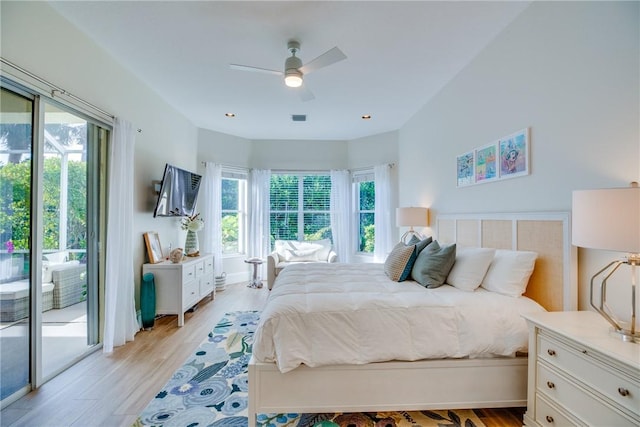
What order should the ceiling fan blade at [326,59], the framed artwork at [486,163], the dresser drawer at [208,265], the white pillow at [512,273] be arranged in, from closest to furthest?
the white pillow at [512,273] < the ceiling fan blade at [326,59] < the framed artwork at [486,163] < the dresser drawer at [208,265]

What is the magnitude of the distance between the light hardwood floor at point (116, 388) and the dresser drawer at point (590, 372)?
0.60m

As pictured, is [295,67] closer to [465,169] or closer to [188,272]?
→ [465,169]

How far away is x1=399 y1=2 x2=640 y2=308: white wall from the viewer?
1550 millimetres

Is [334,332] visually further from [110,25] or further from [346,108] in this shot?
[346,108]

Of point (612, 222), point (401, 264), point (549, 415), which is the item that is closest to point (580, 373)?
point (549, 415)

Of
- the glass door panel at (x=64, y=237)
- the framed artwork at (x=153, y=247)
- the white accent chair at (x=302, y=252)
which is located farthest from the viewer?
the white accent chair at (x=302, y=252)

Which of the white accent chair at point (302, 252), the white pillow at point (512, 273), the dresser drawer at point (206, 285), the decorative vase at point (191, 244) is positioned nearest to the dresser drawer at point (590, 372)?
the white pillow at point (512, 273)

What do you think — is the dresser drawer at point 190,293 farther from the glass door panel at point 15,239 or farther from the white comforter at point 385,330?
the white comforter at point 385,330

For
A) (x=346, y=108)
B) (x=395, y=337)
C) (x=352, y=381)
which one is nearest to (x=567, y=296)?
(x=395, y=337)

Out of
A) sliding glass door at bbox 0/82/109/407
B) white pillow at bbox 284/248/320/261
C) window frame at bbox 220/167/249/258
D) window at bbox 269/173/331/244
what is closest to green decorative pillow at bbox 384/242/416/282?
white pillow at bbox 284/248/320/261

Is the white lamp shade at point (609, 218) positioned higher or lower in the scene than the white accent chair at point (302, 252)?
higher

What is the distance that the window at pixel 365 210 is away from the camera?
5430 mm

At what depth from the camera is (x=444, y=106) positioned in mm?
3344

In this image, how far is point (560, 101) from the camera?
189 cm
